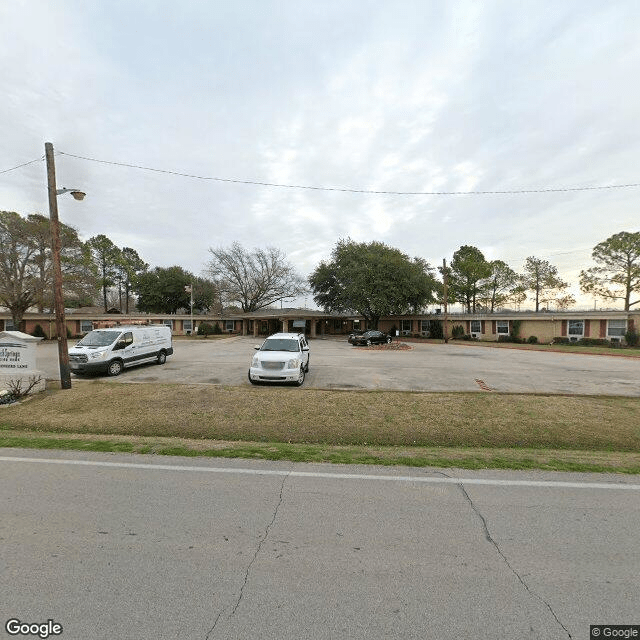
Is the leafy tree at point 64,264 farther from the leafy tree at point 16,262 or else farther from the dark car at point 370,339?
the dark car at point 370,339

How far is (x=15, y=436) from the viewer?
6.29 metres

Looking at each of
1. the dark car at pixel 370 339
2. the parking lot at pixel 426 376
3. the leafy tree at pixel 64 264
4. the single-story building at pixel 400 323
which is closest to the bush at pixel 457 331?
the single-story building at pixel 400 323

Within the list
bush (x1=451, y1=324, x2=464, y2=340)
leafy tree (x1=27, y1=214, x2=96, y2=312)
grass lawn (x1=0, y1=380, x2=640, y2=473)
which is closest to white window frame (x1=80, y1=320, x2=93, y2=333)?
leafy tree (x1=27, y1=214, x2=96, y2=312)

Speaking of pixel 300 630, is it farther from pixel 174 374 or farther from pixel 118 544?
pixel 174 374

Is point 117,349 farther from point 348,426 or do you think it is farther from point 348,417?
point 348,426

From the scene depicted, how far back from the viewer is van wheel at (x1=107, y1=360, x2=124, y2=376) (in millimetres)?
12812

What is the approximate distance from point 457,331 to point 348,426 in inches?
1331

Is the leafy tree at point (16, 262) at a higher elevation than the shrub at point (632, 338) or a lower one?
higher

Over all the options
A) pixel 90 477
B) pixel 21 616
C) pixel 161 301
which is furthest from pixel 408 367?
pixel 161 301

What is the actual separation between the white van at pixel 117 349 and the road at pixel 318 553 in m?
8.73

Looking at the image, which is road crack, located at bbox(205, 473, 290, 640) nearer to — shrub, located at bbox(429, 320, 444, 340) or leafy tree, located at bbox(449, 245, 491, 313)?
shrub, located at bbox(429, 320, 444, 340)

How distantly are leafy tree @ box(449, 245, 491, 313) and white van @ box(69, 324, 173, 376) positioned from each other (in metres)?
39.3

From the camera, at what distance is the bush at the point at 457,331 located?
37.0m

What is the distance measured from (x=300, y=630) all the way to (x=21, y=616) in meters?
1.84
